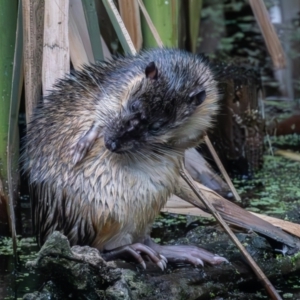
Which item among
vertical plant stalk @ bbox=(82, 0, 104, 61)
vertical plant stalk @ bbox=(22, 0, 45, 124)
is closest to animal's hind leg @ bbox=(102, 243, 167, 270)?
vertical plant stalk @ bbox=(22, 0, 45, 124)

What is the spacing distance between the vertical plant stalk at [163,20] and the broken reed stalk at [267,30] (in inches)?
19.6

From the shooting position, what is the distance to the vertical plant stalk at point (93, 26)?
4.84m

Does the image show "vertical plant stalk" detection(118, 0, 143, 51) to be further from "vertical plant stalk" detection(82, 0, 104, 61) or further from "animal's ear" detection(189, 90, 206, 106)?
"animal's ear" detection(189, 90, 206, 106)

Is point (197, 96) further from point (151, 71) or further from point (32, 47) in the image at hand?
point (32, 47)

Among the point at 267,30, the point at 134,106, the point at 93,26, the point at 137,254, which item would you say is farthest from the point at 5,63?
the point at 267,30

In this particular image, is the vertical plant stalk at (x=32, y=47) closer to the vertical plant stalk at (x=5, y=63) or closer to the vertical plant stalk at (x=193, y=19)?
the vertical plant stalk at (x=5, y=63)

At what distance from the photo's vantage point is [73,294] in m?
3.72

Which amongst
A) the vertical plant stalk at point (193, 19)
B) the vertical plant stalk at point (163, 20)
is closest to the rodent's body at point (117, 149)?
the vertical plant stalk at point (163, 20)

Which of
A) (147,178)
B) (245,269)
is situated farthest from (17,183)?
(245,269)

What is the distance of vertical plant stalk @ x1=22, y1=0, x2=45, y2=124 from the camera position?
4680mm

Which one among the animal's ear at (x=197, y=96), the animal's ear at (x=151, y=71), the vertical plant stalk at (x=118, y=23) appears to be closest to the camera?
the animal's ear at (x=151, y=71)

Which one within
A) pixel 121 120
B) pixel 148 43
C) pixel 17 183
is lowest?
pixel 17 183

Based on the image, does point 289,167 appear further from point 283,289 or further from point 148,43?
point 283,289

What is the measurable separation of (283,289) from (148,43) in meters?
1.89
